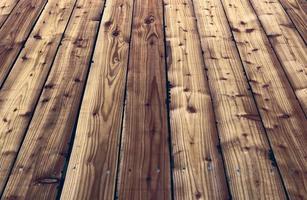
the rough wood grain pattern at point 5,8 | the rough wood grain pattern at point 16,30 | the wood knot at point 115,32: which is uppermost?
the wood knot at point 115,32

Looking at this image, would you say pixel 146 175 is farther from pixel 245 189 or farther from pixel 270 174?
pixel 270 174

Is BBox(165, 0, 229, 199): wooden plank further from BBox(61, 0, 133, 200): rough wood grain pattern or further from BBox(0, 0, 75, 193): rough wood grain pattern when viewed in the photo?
BBox(0, 0, 75, 193): rough wood grain pattern

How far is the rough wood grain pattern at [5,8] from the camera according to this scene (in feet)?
8.98

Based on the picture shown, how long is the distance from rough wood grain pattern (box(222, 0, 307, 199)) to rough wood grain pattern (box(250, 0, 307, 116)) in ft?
0.12

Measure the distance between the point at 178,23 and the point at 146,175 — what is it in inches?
51.2

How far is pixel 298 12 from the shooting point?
8.99 ft

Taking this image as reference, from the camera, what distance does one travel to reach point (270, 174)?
1588 millimetres

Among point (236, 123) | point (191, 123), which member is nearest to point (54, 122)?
point (191, 123)

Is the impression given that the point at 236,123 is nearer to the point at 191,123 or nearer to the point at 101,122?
the point at 191,123

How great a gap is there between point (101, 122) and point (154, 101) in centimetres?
28

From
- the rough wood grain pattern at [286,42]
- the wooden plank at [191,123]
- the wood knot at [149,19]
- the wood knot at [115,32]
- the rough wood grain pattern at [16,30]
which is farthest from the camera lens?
the wood knot at [149,19]

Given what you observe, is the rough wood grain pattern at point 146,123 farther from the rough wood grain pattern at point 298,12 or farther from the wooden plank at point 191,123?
the rough wood grain pattern at point 298,12

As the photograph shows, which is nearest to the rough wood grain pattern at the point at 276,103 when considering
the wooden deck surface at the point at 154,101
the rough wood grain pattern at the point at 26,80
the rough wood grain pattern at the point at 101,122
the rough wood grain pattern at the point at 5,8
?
the wooden deck surface at the point at 154,101

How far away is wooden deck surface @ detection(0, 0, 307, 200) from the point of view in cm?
157
